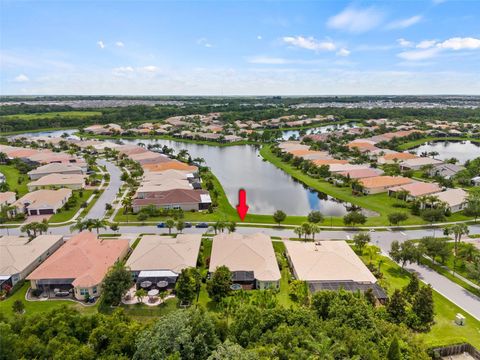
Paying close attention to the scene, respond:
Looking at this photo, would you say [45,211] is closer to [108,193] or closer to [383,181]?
[108,193]

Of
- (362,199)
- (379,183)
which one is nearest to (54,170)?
(362,199)

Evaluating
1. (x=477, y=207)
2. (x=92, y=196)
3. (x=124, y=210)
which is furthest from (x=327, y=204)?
(x=92, y=196)

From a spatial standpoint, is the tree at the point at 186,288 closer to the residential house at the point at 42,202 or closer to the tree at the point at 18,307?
the tree at the point at 18,307

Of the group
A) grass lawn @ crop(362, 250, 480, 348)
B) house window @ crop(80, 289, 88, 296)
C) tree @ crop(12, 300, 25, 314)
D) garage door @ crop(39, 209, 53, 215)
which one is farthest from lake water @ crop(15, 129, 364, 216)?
tree @ crop(12, 300, 25, 314)

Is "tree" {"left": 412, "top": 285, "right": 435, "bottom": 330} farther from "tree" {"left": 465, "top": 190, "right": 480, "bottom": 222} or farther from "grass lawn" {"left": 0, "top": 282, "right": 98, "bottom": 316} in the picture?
"tree" {"left": 465, "top": 190, "right": 480, "bottom": 222}

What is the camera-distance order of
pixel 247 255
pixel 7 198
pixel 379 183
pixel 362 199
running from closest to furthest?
1. pixel 247 255
2. pixel 7 198
3. pixel 362 199
4. pixel 379 183
